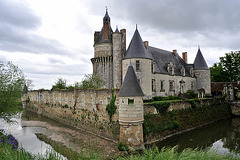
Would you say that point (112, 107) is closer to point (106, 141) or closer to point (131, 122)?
point (106, 141)

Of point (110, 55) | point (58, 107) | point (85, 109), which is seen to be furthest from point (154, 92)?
point (58, 107)

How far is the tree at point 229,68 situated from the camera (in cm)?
4191

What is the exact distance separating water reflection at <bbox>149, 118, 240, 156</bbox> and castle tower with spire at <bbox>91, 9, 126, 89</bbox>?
9746 millimetres

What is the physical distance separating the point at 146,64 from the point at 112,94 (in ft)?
21.9

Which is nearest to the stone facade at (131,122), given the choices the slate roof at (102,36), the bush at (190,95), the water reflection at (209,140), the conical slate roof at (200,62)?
the water reflection at (209,140)

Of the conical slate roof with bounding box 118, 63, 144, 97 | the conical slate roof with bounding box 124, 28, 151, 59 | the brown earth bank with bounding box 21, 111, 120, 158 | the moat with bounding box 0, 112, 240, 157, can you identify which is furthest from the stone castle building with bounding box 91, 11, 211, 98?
the moat with bounding box 0, 112, 240, 157

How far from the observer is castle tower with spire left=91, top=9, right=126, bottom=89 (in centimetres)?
2208

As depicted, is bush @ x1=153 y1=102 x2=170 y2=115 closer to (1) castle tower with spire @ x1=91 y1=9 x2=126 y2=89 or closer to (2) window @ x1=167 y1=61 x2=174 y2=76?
(1) castle tower with spire @ x1=91 y1=9 x2=126 y2=89

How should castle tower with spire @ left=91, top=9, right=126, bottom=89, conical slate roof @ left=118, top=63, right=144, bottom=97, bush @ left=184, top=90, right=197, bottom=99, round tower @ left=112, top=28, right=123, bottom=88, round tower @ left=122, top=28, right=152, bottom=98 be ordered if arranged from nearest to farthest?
1. conical slate roof @ left=118, top=63, right=144, bottom=97
2. round tower @ left=122, top=28, right=152, bottom=98
3. round tower @ left=112, top=28, right=123, bottom=88
4. castle tower with spire @ left=91, top=9, right=126, bottom=89
5. bush @ left=184, top=90, right=197, bottom=99

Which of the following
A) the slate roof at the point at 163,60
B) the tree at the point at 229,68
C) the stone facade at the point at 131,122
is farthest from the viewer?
the tree at the point at 229,68

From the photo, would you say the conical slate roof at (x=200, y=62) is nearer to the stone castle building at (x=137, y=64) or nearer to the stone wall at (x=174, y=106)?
the stone castle building at (x=137, y=64)

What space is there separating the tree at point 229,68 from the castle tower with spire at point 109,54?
3275cm

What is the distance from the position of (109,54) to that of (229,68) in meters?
34.3

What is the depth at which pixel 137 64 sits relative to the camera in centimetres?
1920
